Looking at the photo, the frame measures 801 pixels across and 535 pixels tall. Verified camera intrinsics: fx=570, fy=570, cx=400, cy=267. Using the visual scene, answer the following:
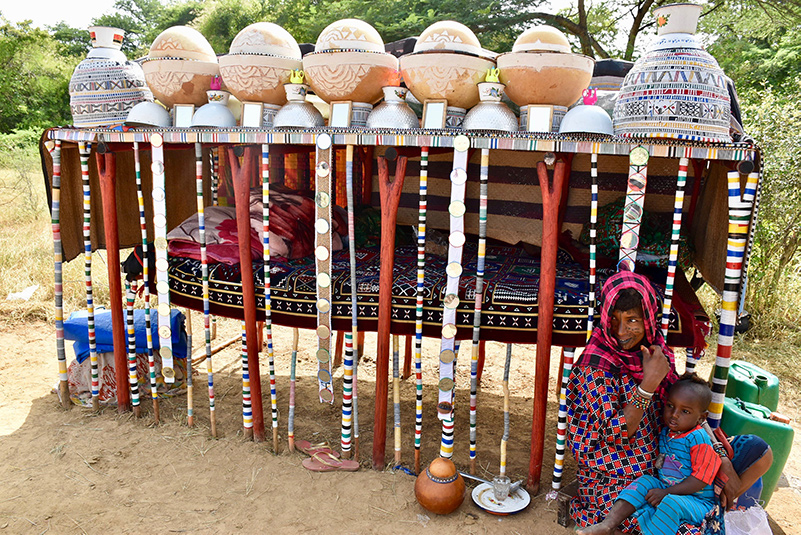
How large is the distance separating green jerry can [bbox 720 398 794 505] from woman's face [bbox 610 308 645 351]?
75 cm

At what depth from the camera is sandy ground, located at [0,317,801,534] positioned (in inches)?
105

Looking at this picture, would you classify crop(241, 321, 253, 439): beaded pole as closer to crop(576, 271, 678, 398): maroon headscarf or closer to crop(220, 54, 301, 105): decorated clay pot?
crop(220, 54, 301, 105): decorated clay pot

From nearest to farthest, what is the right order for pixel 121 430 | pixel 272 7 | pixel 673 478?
pixel 673 478 < pixel 121 430 < pixel 272 7

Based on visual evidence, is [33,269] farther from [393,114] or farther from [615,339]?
[615,339]

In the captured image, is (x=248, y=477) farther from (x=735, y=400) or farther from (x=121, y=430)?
(x=735, y=400)

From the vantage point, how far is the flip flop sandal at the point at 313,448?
3230 millimetres

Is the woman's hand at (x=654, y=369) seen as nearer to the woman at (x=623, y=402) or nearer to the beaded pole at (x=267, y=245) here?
the woman at (x=623, y=402)

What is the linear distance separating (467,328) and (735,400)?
Result: 138 cm

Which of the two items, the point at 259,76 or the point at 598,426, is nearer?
the point at 598,426

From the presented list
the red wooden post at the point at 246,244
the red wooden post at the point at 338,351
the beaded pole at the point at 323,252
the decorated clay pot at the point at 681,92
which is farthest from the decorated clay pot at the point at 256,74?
the red wooden post at the point at 338,351

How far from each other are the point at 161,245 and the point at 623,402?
2.46 meters

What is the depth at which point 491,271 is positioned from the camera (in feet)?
10.5

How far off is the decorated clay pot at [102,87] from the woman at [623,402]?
2902 millimetres

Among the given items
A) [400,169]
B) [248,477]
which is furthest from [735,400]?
[248,477]
